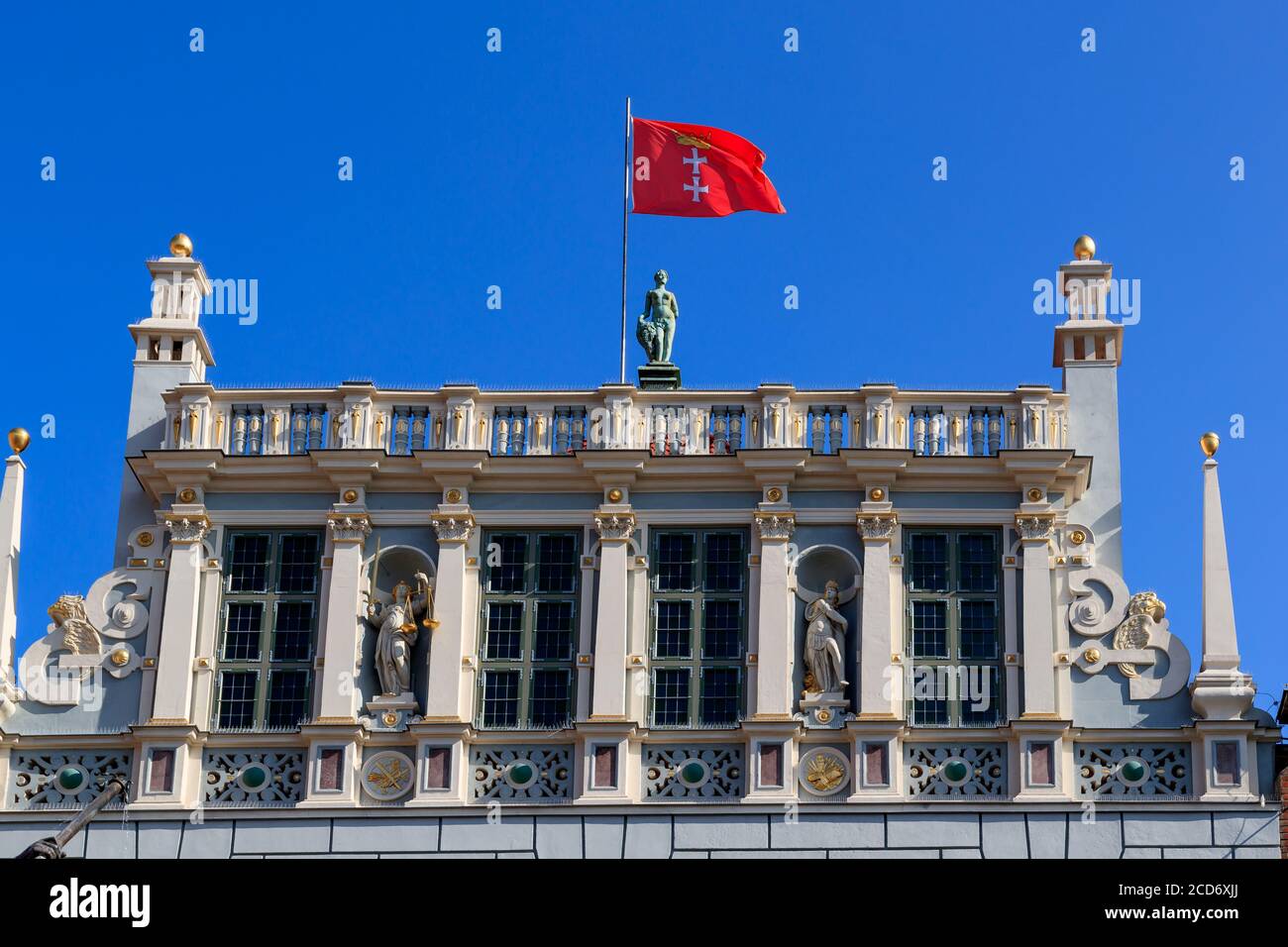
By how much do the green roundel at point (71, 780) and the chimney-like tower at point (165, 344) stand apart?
4.94m

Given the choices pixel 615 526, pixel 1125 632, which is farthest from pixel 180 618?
pixel 1125 632

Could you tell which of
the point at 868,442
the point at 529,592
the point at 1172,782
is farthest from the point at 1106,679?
the point at 529,592

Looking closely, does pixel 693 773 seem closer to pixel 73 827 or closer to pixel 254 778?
pixel 254 778

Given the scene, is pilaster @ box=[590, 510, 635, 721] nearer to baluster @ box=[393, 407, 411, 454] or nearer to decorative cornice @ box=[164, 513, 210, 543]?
baluster @ box=[393, 407, 411, 454]

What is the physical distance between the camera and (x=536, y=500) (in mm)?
50531

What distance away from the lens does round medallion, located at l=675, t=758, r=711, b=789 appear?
48438mm

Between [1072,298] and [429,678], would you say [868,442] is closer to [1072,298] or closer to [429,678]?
[1072,298]

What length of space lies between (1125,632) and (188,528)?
1419cm

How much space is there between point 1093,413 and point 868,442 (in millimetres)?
3707

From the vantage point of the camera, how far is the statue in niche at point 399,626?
162 feet

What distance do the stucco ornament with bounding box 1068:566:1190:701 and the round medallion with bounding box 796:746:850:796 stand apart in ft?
13.0

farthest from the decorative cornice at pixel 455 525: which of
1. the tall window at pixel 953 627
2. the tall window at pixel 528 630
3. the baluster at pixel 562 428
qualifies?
the tall window at pixel 953 627

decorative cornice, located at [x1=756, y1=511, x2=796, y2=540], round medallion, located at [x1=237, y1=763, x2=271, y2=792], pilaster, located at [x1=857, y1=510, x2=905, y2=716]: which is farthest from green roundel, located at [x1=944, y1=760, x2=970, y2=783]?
round medallion, located at [x1=237, y1=763, x2=271, y2=792]

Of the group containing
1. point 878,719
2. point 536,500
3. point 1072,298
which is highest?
point 1072,298
